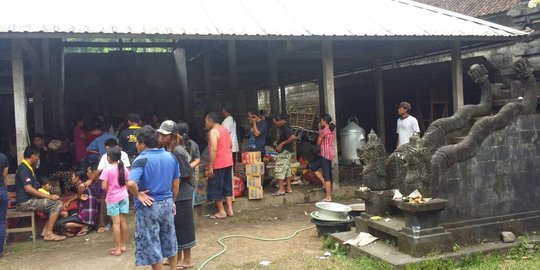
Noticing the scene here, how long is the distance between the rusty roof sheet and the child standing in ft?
46.1

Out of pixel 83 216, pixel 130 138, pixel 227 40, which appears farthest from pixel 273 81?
pixel 83 216

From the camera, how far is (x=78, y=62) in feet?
44.8

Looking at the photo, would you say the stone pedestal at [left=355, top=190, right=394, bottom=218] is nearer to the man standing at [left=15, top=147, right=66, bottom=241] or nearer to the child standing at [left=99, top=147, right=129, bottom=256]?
the child standing at [left=99, top=147, right=129, bottom=256]

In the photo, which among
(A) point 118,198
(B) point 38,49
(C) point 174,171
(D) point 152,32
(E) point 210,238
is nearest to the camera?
(C) point 174,171

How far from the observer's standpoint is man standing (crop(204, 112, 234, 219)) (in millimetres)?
7219

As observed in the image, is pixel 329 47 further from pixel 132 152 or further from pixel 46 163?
pixel 46 163

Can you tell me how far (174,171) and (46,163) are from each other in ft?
16.5

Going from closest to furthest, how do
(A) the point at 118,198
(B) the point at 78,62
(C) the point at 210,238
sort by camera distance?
1. (A) the point at 118,198
2. (C) the point at 210,238
3. (B) the point at 78,62

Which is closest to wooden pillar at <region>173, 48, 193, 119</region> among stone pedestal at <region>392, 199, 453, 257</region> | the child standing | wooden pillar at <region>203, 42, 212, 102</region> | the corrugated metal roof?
wooden pillar at <region>203, 42, 212, 102</region>

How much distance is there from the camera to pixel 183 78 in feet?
46.0

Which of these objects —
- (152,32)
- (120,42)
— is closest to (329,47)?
(152,32)

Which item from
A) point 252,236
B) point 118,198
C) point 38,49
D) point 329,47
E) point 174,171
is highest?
point 38,49

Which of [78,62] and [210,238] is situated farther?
[78,62]

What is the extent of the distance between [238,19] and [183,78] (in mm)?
6175
